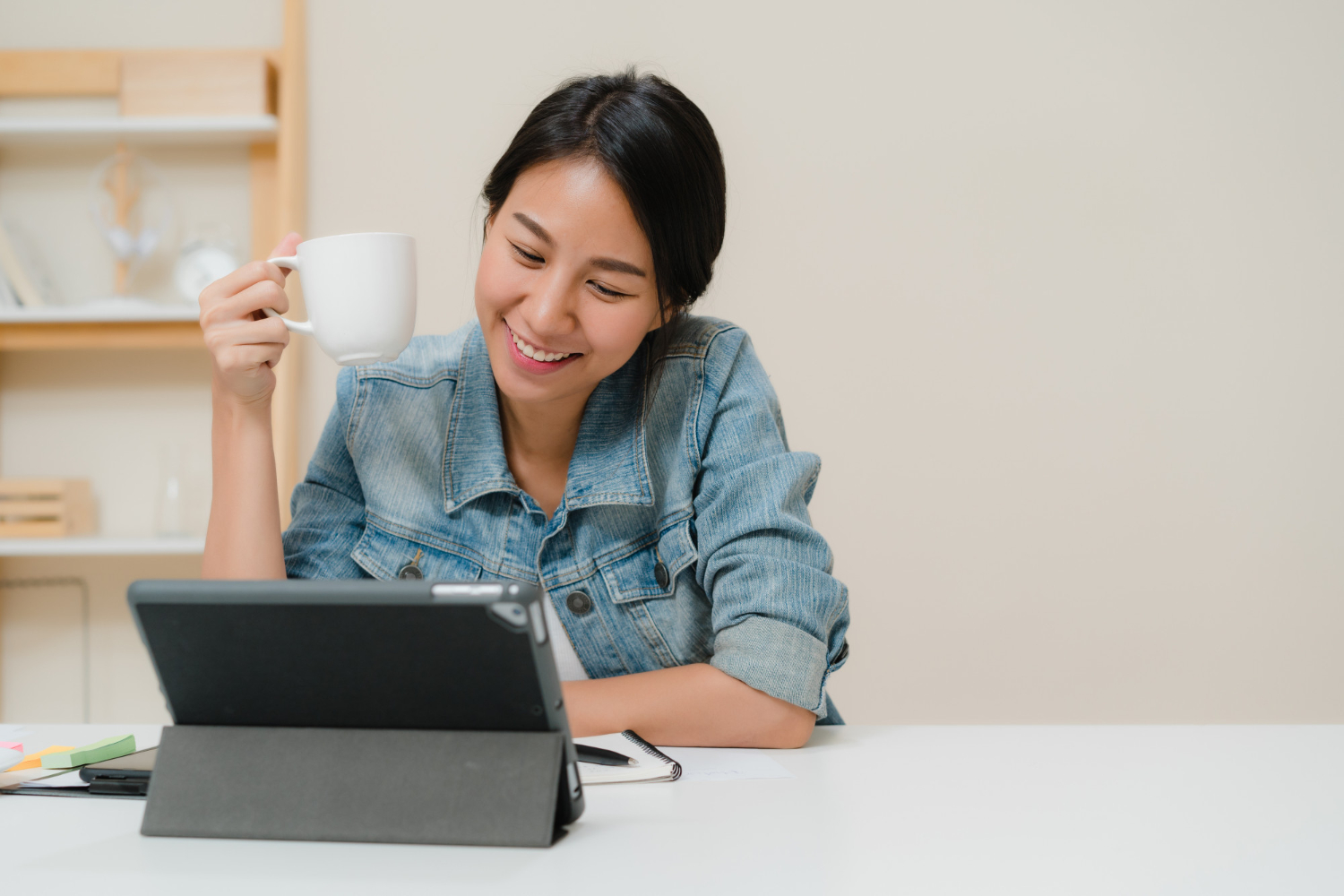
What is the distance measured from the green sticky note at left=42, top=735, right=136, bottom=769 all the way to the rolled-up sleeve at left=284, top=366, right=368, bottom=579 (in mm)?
318

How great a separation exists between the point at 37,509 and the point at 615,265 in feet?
5.84

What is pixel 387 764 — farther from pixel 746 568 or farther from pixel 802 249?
pixel 802 249

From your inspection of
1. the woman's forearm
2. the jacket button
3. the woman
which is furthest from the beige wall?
the woman's forearm

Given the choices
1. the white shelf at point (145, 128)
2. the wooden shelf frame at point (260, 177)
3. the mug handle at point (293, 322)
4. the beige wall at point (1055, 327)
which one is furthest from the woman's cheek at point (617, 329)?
the white shelf at point (145, 128)

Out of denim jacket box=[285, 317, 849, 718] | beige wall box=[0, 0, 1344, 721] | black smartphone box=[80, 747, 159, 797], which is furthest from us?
beige wall box=[0, 0, 1344, 721]

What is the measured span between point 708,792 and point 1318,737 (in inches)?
21.9

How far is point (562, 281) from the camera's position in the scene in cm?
96

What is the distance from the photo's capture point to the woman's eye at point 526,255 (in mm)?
984

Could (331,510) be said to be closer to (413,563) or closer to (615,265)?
(413,563)

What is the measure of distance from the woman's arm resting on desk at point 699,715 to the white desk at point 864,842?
0.08m

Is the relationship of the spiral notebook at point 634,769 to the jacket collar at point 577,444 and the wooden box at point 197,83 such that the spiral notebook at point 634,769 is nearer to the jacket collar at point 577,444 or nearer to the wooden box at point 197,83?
the jacket collar at point 577,444

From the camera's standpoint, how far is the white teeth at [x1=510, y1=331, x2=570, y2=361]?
100 cm

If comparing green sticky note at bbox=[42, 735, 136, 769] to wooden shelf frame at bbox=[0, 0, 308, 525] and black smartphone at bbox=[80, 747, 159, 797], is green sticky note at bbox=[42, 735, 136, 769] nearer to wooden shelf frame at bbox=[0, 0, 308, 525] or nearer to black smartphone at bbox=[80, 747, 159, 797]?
black smartphone at bbox=[80, 747, 159, 797]

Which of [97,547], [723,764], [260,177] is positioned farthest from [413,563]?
[260,177]
